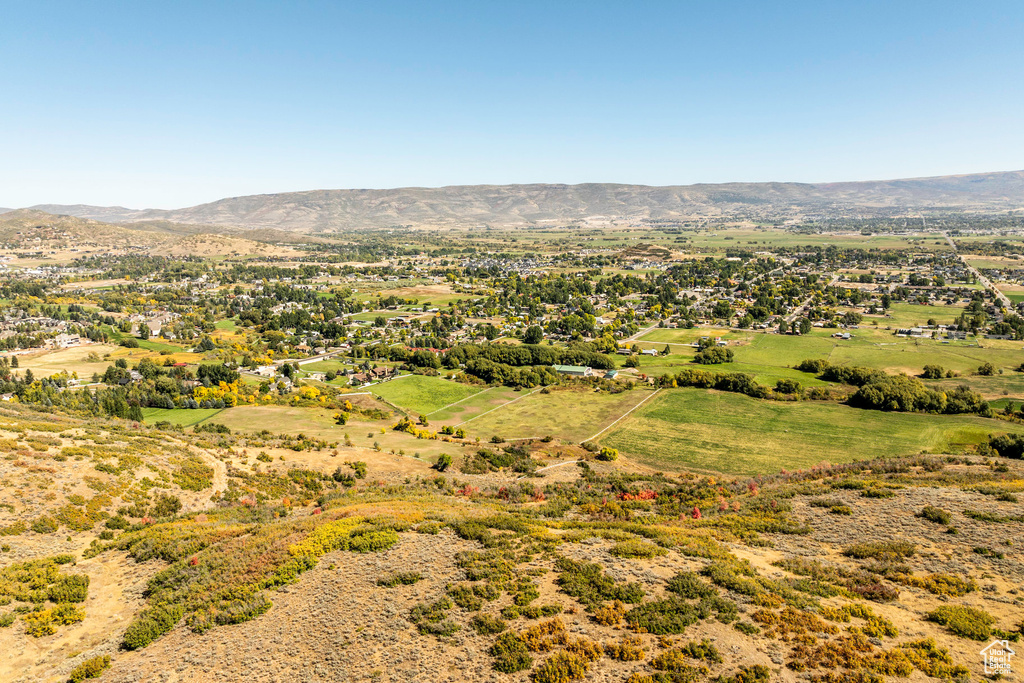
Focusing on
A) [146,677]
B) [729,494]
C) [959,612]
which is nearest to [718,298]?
[729,494]

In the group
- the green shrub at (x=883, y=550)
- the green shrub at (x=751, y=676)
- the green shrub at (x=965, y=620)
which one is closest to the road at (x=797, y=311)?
the green shrub at (x=883, y=550)

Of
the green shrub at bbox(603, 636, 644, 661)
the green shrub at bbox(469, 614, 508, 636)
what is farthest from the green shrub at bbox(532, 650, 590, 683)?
the green shrub at bbox(469, 614, 508, 636)

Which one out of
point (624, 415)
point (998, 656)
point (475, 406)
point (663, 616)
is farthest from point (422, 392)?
point (998, 656)

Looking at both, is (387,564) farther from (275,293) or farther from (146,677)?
(275,293)

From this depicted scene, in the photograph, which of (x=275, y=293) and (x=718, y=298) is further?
(x=275, y=293)

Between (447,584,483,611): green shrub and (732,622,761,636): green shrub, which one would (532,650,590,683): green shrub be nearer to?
(447,584,483,611): green shrub
